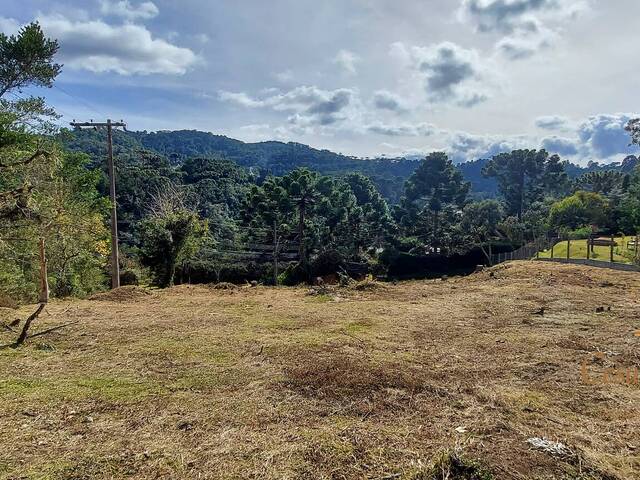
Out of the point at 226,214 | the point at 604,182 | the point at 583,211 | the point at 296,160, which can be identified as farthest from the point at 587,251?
the point at 296,160

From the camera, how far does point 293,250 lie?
3231 centimetres

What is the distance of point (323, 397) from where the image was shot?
4336 millimetres

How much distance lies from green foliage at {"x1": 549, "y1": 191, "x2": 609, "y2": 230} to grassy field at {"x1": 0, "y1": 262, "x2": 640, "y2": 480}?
28236 mm

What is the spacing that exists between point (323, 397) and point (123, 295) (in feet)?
31.6

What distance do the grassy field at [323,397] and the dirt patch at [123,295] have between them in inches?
107

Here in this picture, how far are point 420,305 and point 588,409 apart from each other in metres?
6.22

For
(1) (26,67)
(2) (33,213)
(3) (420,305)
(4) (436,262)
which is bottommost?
(4) (436,262)

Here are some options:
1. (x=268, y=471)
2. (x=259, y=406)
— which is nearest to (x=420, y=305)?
(x=259, y=406)

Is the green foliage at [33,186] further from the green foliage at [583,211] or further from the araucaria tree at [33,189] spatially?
the green foliage at [583,211]

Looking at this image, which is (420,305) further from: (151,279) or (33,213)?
(151,279)

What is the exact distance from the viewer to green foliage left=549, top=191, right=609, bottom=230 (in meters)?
32.7

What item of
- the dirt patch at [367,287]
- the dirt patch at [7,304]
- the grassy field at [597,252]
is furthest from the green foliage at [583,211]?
the dirt patch at [7,304]

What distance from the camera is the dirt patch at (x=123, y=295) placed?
38.2ft

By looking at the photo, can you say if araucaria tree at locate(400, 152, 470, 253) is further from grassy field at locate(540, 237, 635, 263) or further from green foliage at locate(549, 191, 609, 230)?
grassy field at locate(540, 237, 635, 263)
